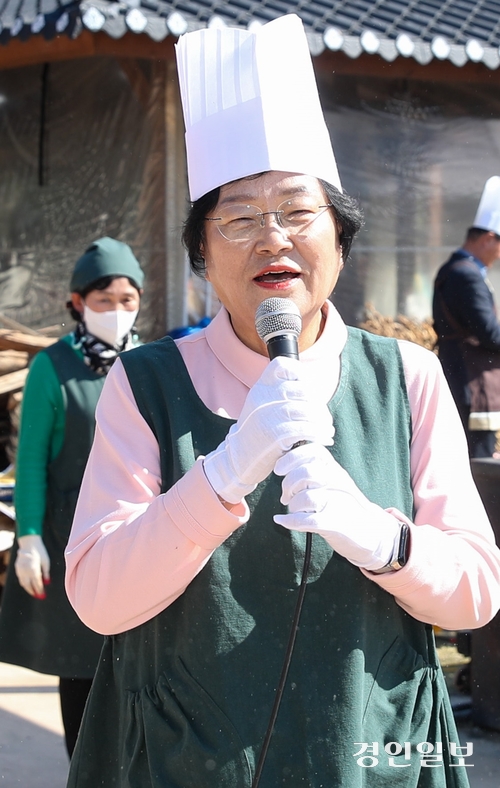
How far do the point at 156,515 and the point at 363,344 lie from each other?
2.07ft

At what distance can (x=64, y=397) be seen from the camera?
3.82 metres

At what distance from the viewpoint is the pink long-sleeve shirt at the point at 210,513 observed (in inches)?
66.3

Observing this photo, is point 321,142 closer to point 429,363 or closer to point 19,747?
point 429,363

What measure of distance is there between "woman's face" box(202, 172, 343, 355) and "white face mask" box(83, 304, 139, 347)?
2.13 m

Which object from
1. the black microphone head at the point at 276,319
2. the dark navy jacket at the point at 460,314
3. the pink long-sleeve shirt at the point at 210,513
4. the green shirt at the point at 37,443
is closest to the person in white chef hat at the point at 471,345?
the dark navy jacket at the point at 460,314

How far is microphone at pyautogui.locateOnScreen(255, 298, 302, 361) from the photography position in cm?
169

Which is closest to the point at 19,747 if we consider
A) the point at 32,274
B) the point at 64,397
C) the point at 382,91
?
the point at 64,397

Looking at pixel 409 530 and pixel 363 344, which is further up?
pixel 363 344

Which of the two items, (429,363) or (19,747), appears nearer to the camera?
(429,363)

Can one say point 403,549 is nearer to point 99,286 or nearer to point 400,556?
point 400,556

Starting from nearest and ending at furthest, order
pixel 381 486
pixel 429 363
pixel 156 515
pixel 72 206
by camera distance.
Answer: pixel 156 515, pixel 381 486, pixel 429 363, pixel 72 206

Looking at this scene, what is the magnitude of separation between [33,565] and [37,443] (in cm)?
46

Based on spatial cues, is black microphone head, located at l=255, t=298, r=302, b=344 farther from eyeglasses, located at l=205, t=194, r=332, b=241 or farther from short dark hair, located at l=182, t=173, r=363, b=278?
short dark hair, located at l=182, t=173, r=363, b=278

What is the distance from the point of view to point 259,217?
1.93 m
